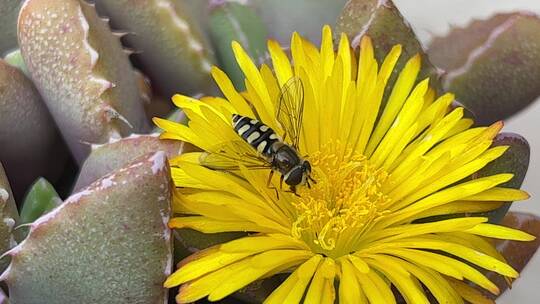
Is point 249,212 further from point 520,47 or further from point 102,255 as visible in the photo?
point 520,47

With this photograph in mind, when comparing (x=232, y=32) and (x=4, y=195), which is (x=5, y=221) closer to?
(x=4, y=195)

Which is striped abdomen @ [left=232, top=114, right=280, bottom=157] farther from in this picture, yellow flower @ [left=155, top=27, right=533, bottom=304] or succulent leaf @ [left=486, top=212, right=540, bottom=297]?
succulent leaf @ [left=486, top=212, right=540, bottom=297]

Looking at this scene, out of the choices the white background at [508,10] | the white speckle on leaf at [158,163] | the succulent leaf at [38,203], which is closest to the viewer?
the white speckle on leaf at [158,163]

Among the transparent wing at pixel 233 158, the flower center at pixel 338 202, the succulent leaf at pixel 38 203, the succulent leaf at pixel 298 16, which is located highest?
the succulent leaf at pixel 298 16

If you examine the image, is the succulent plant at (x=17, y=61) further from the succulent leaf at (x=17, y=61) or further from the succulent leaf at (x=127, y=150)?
the succulent leaf at (x=127, y=150)

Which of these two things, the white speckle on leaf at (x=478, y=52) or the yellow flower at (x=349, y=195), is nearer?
the yellow flower at (x=349, y=195)

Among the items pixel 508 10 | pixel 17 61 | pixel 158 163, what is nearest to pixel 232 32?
Answer: pixel 17 61

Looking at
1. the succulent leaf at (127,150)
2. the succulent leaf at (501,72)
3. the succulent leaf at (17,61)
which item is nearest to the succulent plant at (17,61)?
the succulent leaf at (17,61)
